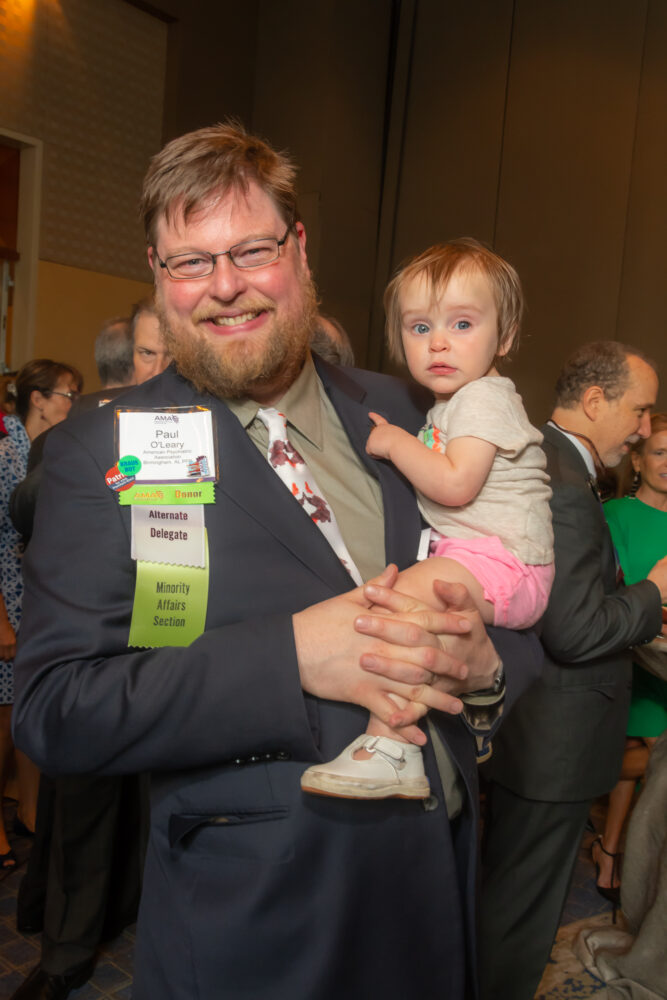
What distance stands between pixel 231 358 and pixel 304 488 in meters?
0.26

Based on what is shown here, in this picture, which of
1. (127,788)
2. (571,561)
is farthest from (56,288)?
(571,561)

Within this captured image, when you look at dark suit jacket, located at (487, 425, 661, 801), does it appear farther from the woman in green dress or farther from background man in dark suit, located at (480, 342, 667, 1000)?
the woman in green dress

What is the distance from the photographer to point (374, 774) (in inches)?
46.2

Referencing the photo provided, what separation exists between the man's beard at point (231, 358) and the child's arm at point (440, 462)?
0.24 m

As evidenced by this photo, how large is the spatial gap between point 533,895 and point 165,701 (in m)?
1.90

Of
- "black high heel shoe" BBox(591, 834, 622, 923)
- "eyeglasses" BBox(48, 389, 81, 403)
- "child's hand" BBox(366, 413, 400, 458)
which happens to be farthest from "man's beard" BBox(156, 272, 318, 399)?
"black high heel shoe" BBox(591, 834, 622, 923)

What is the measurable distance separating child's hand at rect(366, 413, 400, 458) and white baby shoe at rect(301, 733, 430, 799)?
53 cm

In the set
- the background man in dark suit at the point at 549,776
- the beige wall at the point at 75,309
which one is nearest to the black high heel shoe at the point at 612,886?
the background man in dark suit at the point at 549,776

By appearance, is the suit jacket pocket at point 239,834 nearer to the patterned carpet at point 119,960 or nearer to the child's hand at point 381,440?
the child's hand at point 381,440

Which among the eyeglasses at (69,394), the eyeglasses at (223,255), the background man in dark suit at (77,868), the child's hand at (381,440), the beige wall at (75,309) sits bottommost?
the background man in dark suit at (77,868)

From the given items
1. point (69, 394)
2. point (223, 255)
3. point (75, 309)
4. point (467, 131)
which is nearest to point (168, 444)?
point (223, 255)

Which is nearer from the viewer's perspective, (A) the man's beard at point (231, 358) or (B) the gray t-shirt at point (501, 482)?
(A) the man's beard at point (231, 358)

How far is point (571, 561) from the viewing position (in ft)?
7.20

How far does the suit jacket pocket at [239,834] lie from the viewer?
120 cm
